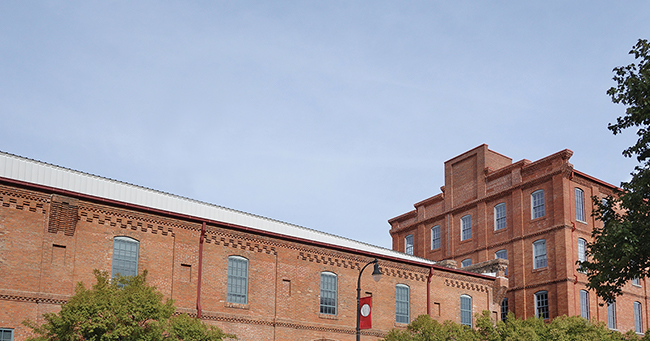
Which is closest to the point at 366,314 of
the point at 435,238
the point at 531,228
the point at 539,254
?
the point at 539,254

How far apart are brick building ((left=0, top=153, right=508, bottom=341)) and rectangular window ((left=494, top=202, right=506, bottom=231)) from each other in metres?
9.41

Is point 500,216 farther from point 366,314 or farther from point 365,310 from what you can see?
point 366,314

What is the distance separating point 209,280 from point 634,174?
1737 cm

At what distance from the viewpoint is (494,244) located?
156 feet

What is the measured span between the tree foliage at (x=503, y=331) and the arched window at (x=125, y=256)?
12431mm

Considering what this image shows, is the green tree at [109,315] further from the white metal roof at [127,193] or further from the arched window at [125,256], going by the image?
the white metal roof at [127,193]

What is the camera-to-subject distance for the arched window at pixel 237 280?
99.0 feet

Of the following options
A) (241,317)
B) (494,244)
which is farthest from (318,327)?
(494,244)

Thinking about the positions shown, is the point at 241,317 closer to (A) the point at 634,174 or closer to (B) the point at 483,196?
(A) the point at 634,174

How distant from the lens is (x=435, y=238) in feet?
176

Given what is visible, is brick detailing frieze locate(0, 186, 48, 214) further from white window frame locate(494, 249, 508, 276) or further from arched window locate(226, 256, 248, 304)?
white window frame locate(494, 249, 508, 276)

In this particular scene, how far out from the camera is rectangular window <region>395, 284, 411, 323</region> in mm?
35406

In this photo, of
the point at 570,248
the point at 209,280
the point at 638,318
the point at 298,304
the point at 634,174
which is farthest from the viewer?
the point at 638,318

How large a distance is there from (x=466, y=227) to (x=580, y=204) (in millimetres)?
8978
